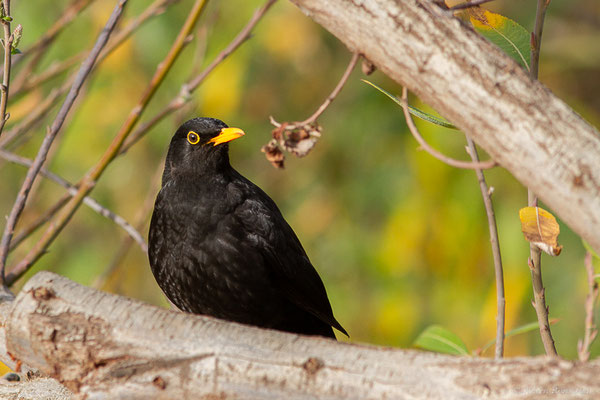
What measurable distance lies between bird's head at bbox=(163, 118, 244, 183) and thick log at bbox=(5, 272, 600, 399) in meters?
1.76

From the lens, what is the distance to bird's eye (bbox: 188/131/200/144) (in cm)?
393

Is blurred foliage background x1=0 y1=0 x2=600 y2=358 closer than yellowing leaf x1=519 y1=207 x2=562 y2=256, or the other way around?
yellowing leaf x1=519 y1=207 x2=562 y2=256

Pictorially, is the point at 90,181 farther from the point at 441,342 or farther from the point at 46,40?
the point at 441,342

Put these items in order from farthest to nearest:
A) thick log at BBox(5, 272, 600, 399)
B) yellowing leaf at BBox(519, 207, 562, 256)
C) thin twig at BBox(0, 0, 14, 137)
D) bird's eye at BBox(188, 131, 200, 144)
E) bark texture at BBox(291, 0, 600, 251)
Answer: bird's eye at BBox(188, 131, 200, 144)
thin twig at BBox(0, 0, 14, 137)
yellowing leaf at BBox(519, 207, 562, 256)
thick log at BBox(5, 272, 600, 399)
bark texture at BBox(291, 0, 600, 251)

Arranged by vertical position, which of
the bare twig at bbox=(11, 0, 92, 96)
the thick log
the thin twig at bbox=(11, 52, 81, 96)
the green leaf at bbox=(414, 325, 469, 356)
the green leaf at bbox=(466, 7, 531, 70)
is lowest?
the thick log

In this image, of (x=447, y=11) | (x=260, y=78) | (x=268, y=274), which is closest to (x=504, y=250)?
(x=268, y=274)

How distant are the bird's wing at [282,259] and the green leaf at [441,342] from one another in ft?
1.85

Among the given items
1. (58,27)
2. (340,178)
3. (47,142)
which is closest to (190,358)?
(47,142)

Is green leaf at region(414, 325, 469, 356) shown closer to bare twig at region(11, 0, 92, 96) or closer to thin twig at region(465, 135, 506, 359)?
thin twig at region(465, 135, 506, 359)

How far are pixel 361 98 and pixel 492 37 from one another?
3.69m

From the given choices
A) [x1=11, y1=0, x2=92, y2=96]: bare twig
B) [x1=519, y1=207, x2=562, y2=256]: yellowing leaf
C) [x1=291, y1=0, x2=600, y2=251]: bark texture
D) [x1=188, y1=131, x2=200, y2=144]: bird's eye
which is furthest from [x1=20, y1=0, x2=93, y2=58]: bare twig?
[x1=519, y1=207, x2=562, y2=256]: yellowing leaf

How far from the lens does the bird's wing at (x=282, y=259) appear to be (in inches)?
A: 152

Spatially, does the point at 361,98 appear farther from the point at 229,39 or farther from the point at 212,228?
the point at 212,228

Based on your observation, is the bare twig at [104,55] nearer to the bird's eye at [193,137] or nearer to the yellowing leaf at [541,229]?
the bird's eye at [193,137]
